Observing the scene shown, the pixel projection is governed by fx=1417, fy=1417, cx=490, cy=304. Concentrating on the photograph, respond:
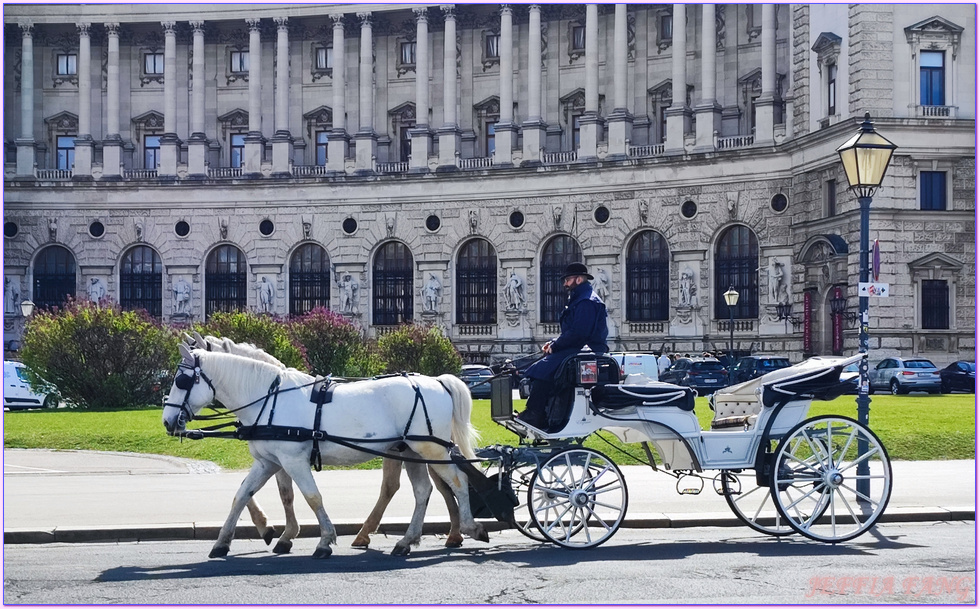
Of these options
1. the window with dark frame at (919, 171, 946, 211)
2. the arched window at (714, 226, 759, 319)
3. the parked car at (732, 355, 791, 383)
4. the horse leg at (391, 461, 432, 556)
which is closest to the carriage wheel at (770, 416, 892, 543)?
Result: the horse leg at (391, 461, 432, 556)

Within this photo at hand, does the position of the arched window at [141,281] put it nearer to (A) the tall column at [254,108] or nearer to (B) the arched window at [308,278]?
(A) the tall column at [254,108]

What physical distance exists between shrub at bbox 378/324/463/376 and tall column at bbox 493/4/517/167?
20.6 meters

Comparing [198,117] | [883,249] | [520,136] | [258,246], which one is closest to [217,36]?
[198,117]

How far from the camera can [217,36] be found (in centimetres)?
7344

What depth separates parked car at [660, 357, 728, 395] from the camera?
48844 millimetres

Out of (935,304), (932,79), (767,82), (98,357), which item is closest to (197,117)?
(767,82)

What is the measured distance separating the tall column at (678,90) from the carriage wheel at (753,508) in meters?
44.6

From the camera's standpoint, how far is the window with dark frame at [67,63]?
2908 inches

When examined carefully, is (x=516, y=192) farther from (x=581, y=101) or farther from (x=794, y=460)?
(x=794, y=460)

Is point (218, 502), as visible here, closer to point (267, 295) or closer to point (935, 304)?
point (935, 304)

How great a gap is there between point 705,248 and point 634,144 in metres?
7.62

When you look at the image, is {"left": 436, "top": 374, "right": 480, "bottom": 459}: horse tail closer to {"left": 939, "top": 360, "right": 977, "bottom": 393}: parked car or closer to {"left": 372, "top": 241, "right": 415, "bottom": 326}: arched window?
{"left": 939, "top": 360, "right": 977, "bottom": 393}: parked car

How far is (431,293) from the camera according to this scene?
218 feet

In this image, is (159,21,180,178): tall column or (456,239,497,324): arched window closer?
(456,239,497,324): arched window
